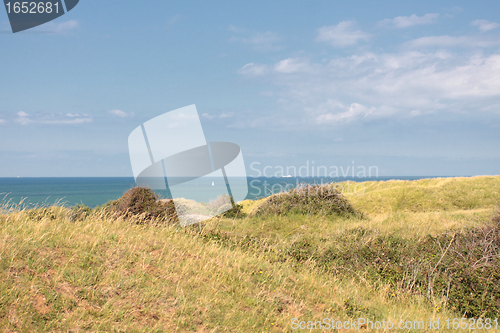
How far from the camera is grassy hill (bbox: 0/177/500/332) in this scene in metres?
5.64

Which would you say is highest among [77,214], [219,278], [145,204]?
[77,214]

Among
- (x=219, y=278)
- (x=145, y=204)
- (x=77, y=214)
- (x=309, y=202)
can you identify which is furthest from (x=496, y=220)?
(x=77, y=214)

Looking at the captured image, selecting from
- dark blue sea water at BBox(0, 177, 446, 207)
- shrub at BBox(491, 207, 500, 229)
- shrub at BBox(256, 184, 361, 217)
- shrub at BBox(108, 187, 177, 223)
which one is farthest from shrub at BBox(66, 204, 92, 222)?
shrub at BBox(491, 207, 500, 229)

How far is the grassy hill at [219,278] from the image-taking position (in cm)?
564

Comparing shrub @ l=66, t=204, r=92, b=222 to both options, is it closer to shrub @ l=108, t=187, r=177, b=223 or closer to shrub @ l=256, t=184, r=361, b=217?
shrub @ l=108, t=187, r=177, b=223

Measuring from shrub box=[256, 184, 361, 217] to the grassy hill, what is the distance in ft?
14.8

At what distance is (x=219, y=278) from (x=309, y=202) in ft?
41.6

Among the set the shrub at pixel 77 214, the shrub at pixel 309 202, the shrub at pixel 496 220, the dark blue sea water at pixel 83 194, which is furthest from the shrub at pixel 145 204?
the shrub at pixel 496 220

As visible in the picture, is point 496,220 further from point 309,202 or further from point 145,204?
point 145,204

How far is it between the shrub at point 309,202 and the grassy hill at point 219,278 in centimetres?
450

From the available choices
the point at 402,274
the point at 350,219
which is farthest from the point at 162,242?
the point at 350,219

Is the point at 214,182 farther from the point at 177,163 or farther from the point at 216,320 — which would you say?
the point at 216,320

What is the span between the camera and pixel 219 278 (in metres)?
7.59

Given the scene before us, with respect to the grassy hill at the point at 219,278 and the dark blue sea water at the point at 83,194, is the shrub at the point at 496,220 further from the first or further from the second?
the dark blue sea water at the point at 83,194
